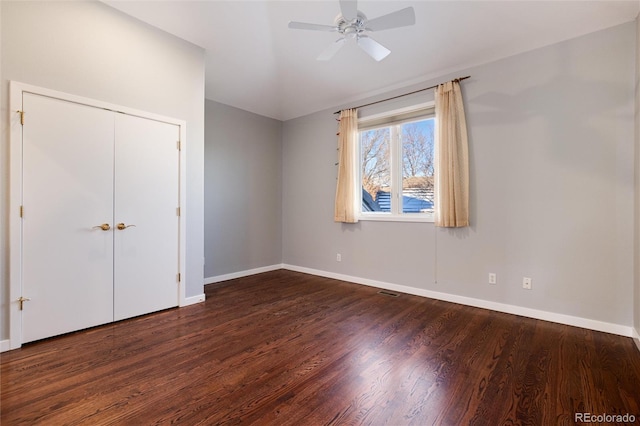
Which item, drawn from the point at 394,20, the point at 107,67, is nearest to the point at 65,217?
the point at 107,67

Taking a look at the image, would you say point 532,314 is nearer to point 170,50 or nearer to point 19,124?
point 170,50

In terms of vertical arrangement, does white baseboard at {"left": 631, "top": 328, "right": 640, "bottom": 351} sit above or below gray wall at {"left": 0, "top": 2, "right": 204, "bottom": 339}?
below

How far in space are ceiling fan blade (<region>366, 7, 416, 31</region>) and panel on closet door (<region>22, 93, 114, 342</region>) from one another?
260 cm

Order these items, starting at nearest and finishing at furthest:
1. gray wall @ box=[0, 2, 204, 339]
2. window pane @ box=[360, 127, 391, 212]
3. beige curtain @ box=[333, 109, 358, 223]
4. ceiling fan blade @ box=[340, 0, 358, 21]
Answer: ceiling fan blade @ box=[340, 0, 358, 21] → gray wall @ box=[0, 2, 204, 339] → window pane @ box=[360, 127, 391, 212] → beige curtain @ box=[333, 109, 358, 223]

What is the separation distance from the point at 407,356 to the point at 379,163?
285 cm

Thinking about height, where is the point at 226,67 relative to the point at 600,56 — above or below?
above

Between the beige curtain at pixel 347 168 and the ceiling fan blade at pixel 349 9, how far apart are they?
2.16 metres

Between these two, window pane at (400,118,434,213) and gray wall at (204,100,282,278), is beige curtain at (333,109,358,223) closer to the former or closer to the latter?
window pane at (400,118,434,213)

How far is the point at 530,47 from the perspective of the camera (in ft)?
9.87

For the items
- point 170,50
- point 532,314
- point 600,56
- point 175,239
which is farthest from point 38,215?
point 600,56

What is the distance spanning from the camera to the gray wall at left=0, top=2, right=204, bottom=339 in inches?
88.3

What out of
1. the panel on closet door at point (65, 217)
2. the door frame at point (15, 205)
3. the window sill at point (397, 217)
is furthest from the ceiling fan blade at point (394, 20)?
the door frame at point (15, 205)

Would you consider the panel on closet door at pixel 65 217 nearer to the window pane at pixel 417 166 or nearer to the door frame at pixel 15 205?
the door frame at pixel 15 205

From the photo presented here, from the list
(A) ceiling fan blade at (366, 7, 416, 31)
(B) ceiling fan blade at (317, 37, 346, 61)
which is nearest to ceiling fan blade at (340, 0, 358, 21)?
(A) ceiling fan blade at (366, 7, 416, 31)
